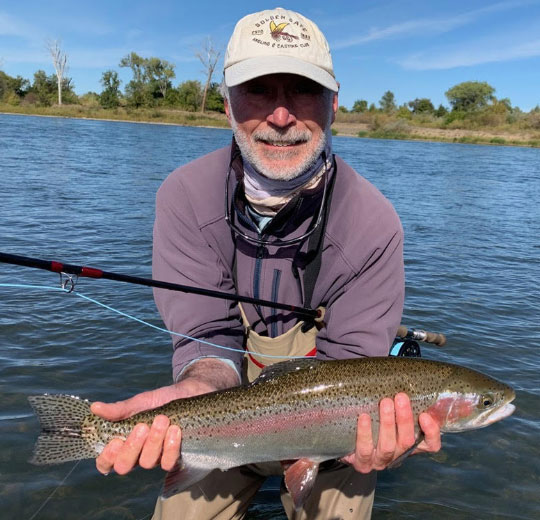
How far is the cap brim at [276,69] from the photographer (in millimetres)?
2518

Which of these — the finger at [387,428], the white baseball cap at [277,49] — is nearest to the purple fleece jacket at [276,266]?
the finger at [387,428]

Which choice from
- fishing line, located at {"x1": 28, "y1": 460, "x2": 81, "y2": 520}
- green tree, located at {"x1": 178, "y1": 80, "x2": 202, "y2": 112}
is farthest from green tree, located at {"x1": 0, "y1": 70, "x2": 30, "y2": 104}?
fishing line, located at {"x1": 28, "y1": 460, "x2": 81, "y2": 520}

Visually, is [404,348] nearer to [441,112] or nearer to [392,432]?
[392,432]

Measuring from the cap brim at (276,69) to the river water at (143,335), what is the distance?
4.60 feet

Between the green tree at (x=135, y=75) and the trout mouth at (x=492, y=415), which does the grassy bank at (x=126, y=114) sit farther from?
the trout mouth at (x=492, y=415)

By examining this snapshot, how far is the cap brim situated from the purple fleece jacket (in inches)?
18.0

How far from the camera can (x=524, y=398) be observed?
5105 mm

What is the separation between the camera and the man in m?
2.63

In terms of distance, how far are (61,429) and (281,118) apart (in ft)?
5.53

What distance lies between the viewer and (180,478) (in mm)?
2369

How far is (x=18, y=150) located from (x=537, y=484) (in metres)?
21.5

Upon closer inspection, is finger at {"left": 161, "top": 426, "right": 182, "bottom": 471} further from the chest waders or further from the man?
the chest waders

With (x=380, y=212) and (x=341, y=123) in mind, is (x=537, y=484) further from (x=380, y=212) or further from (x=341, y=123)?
(x=341, y=123)

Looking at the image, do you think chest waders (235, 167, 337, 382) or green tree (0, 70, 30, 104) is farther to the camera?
green tree (0, 70, 30, 104)
